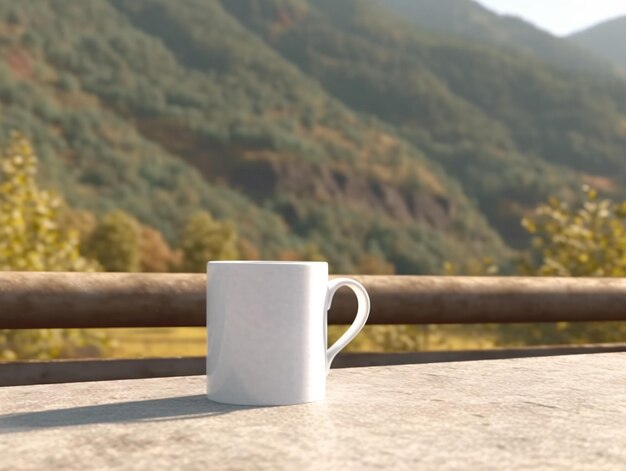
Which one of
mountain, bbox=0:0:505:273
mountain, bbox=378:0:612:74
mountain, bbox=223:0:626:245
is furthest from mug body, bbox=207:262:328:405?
mountain, bbox=378:0:612:74

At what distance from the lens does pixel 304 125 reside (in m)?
83.6

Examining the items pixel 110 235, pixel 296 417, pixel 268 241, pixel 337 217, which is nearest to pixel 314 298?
pixel 296 417

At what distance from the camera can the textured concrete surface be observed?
31.4 inches

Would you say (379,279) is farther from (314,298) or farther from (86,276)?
(314,298)

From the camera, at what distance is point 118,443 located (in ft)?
2.83

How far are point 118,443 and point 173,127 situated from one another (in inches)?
3001

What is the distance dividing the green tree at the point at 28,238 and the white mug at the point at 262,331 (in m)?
5.18

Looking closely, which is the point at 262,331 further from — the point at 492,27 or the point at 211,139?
the point at 492,27

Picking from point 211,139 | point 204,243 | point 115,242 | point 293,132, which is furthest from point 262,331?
point 293,132

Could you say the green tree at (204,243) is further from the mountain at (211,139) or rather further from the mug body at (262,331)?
the mug body at (262,331)

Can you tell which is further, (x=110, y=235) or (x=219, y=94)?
(x=219, y=94)

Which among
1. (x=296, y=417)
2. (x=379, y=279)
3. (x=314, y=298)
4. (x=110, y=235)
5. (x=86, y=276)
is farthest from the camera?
(x=110, y=235)

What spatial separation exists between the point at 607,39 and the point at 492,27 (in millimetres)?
21914

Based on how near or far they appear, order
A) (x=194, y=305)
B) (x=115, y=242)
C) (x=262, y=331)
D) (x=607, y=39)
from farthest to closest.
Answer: (x=607, y=39) → (x=115, y=242) → (x=194, y=305) → (x=262, y=331)
